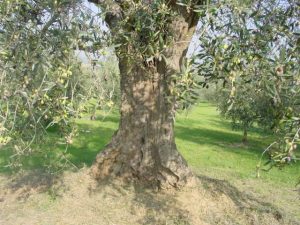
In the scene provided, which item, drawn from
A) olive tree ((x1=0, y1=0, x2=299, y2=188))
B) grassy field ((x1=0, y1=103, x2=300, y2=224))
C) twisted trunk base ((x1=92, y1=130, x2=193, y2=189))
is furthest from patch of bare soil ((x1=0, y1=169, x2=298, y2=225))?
olive tree ((x1=0, y1=0, x2=299, y2=188))

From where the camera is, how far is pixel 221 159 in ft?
58.7

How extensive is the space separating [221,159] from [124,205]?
10261 mm

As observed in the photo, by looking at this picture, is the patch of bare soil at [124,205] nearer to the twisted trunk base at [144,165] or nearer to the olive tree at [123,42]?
the twisted trunk base at [144,165]

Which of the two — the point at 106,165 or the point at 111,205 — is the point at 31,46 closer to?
the point at 111,205

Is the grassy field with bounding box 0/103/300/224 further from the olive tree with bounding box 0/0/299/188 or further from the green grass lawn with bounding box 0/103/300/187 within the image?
the olive tree with bounding box 0/0/299/188

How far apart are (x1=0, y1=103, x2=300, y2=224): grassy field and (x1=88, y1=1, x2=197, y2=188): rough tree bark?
3.25 feet

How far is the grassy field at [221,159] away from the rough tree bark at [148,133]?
3.25ft

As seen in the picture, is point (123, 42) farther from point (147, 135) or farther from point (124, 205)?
point (124, 205)

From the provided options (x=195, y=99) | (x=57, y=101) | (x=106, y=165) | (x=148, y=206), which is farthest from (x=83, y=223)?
(x=195, y=99)

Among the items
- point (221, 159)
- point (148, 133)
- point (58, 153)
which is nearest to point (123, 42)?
point (58, 153)

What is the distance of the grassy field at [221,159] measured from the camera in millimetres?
9624

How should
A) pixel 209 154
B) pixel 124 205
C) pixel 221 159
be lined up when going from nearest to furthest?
1. pixel 124 205
2. pixel 221 159
3. pixel 209 154

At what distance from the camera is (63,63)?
4.49 meters

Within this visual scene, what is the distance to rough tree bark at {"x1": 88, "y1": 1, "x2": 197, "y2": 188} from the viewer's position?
861cm
